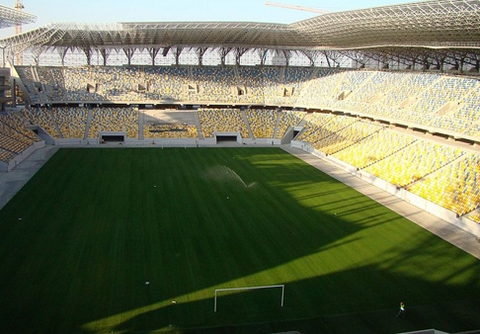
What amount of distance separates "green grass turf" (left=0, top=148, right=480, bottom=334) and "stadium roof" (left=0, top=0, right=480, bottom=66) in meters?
14.4

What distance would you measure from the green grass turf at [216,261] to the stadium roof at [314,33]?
566 inches

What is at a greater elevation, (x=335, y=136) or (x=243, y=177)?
(x=335, y=136)

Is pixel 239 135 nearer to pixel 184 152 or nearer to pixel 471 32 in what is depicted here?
pixel 184 152

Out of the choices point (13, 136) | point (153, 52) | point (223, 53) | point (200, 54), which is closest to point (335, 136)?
point (223, 53)

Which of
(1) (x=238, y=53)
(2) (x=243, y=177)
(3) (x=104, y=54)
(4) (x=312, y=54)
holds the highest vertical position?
(4) (x=312, y=54)

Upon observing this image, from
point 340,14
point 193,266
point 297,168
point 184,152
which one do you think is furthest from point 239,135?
point 193,266

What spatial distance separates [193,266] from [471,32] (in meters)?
28.7

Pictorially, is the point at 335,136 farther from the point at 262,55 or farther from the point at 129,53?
the point at 129,53

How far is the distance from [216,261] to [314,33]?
116ft

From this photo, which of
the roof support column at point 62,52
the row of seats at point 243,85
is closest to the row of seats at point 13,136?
the row of seats at point 243,85

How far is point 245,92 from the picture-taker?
193 ft

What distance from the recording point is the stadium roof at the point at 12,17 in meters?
40.1

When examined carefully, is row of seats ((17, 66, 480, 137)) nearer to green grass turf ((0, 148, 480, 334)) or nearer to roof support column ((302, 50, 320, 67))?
roof support column ((302, 50, 320, 67))

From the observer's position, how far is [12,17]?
41.9 meters
